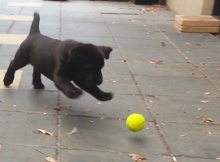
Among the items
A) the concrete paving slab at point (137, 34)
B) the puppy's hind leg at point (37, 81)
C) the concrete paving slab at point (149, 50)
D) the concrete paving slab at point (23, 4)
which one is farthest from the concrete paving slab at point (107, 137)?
the concrete paving slab at point (23, 4)

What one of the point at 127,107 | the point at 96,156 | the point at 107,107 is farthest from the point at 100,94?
the point at 96,156

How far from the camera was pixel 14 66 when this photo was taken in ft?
13.5

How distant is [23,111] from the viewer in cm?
364

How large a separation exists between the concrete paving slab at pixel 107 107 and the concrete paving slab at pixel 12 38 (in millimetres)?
2315

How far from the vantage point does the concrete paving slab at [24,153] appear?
2.83m

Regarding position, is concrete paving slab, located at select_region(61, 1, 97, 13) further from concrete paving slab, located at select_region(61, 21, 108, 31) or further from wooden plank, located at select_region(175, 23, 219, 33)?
wooden plank, located at select_region(175, 23, 219, 33)

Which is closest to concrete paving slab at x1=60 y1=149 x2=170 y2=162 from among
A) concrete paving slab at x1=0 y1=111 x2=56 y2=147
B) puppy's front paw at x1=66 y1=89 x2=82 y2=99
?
concrete paving slab at x1=0 y1=111 x2=56 y2=147

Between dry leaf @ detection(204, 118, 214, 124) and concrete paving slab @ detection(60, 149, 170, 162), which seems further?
dry leaf @ detection(204, 118, 214, 124)

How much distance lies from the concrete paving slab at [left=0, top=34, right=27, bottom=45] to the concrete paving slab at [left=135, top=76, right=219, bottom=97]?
6.84 ft

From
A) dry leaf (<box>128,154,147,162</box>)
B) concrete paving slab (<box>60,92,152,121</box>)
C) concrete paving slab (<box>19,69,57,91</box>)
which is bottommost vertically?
concrete paving slab (<box>19,69,57,91</box>)

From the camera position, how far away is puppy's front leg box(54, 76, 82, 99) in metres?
3.37

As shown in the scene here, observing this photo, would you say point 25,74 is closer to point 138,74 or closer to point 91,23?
point 138,74

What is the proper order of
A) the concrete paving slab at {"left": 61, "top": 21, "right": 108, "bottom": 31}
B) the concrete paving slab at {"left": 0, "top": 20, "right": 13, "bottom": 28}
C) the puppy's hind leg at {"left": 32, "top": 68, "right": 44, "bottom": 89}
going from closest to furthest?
the puppy's hind leg at {"left": 32, "top": 68, "right": 44, "bottom": 89} → the concrete paving slab at {"left": 0, "top": 20, "right": 13, "bottom": 28} → the concrete paving slab at {"left": 61, "top": 21, "right": 108, "bottom": 31}

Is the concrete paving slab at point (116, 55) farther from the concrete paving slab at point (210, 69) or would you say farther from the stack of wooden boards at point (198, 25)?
the stack of wooden boards at point (198, 25)
